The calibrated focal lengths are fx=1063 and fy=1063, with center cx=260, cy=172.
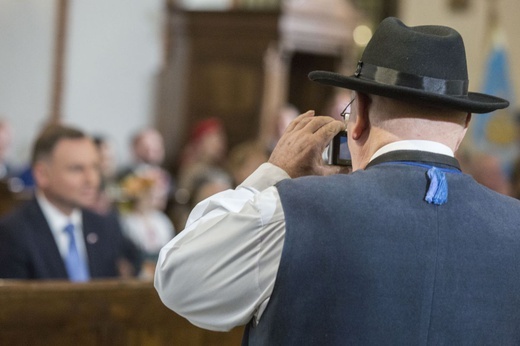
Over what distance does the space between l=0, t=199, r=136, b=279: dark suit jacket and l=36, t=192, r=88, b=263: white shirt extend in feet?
0.07

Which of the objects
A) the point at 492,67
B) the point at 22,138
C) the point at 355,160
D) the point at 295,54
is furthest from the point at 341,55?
the point at 355,160

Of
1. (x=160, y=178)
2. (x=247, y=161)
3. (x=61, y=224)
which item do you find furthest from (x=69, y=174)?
(x=160, y=178)

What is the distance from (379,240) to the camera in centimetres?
203

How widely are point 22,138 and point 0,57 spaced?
73 centimetres

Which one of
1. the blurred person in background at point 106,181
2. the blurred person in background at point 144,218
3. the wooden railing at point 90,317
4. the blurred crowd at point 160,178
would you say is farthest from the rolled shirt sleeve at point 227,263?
the blurred person in background at point 144,218

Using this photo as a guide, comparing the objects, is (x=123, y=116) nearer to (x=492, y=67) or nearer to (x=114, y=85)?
(x=114, y=85)

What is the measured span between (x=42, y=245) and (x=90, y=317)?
361mm

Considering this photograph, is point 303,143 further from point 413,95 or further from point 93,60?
point 93,60

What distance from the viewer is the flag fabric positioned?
37.6 feet

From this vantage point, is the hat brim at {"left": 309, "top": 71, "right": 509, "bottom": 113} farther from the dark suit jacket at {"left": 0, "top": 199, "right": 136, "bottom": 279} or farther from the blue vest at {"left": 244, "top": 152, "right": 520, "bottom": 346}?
the dark suit jacket at {"left": 0, "top": 199, "right": 136, "bottom": 279}

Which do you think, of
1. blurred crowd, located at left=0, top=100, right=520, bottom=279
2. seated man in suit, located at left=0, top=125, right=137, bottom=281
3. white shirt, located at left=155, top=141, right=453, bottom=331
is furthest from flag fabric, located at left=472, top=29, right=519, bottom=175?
white shirt, located at left=155, top=141, right=453, bottom=331

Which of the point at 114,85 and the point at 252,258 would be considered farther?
the point at 114,85

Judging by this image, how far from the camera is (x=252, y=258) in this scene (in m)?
1.99

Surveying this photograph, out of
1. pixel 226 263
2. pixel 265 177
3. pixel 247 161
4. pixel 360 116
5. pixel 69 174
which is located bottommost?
pixel 247 161
